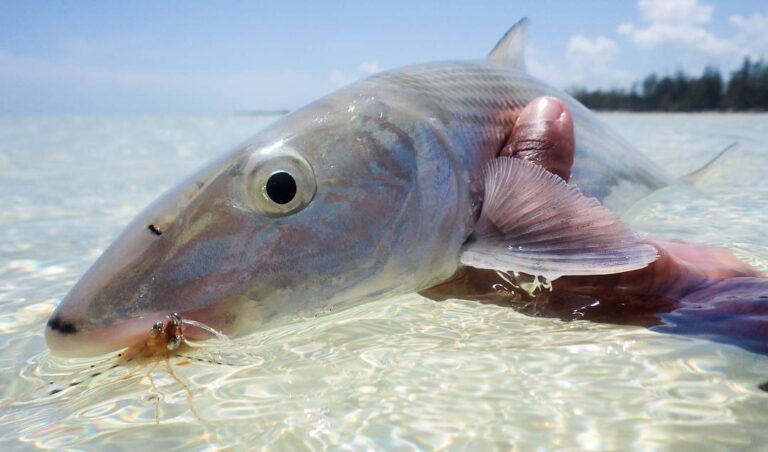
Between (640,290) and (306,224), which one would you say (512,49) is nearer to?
(640,290)

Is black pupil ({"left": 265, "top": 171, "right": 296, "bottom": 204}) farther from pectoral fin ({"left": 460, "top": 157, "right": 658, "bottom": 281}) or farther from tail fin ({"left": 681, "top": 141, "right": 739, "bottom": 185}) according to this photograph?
tail fin ({"left": 681, "top": 141, "right": 739, "bottom": 185})

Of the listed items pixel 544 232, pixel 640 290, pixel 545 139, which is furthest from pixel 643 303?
pixel 545 139

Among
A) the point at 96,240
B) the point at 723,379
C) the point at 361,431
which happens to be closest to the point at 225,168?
the point at 361,431

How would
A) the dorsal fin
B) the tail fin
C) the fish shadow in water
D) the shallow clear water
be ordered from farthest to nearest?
the tail fin < the dorsal fin < the fish shadow in water < the shallow clear water

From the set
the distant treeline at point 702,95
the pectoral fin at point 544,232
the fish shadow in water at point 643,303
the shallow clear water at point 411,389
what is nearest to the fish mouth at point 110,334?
the shallow clear water at point 411,389

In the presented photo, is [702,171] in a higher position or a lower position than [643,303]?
higher

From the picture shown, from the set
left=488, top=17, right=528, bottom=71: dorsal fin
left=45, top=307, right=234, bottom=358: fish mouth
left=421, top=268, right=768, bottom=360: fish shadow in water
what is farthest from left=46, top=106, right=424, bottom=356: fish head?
left=488, top=17, right=528, bottom=71: dorsal fin

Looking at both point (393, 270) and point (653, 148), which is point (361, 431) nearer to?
point (393, 270)
